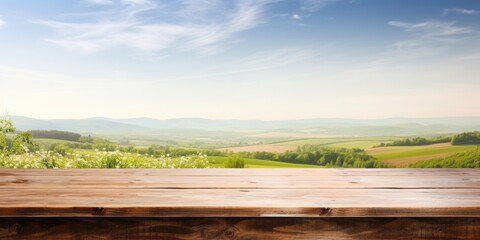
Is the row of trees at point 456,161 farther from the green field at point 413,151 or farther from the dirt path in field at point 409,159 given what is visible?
the green field at point 413,151

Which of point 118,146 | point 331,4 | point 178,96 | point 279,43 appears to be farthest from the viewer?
point 178,96

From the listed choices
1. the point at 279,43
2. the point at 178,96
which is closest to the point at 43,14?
the point at 178,96

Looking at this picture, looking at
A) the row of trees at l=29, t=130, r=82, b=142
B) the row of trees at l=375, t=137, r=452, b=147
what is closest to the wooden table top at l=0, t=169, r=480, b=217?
the row of trees at l=29, t=130, r=82, b=142

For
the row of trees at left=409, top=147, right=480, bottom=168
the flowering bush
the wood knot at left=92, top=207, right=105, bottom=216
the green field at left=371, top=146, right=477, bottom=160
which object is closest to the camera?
the wood knot at left=92, top=207, right=105, bottom=216

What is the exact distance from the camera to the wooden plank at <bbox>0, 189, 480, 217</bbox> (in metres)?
1.82

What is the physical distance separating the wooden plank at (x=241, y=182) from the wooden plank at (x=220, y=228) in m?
0.43

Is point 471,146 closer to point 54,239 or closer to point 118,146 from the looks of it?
point 118,146

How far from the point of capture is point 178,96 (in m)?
11.8

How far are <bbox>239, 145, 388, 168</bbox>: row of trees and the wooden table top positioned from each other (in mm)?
5549

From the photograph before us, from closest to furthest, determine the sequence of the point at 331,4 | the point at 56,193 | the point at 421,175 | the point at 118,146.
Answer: the point at 56,193 → the point at 421,175 → the point at 118,146 → the point at 331,4

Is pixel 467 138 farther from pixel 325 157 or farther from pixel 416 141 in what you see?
pixel 325 157

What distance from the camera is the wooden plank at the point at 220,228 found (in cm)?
184

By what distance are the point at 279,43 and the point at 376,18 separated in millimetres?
2099

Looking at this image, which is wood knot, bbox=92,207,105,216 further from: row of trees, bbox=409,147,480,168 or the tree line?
the tree line
